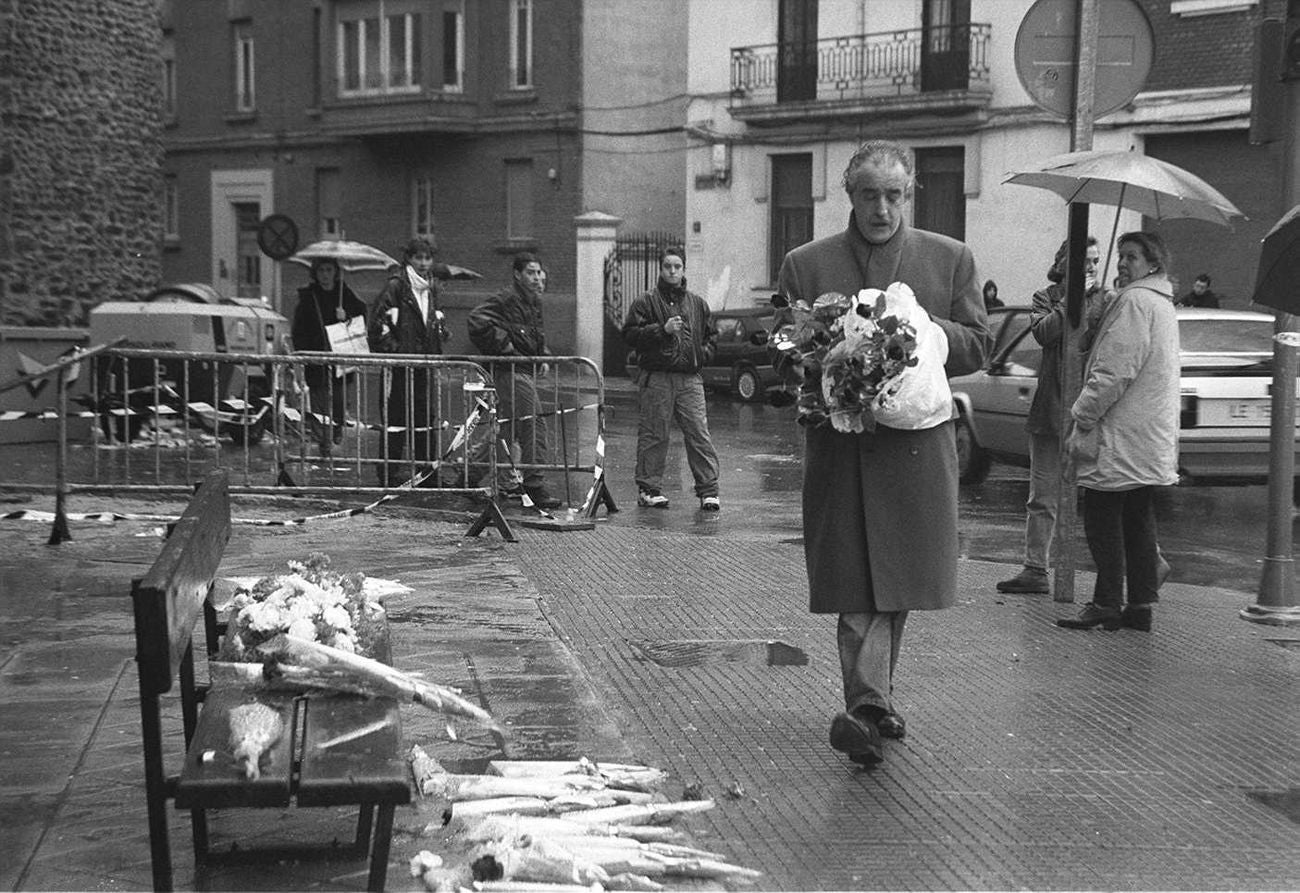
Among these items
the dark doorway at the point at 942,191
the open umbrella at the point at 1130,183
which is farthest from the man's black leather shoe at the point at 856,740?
the dark doorway at the point at 942,191

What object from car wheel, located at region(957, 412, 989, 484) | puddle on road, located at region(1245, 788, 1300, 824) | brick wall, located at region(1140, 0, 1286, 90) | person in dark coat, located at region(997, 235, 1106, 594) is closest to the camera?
puddle on road, located at region(1245, 788, 1300, 824)

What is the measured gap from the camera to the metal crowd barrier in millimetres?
12250

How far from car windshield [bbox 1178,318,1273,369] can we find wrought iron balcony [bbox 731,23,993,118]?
1823 cm

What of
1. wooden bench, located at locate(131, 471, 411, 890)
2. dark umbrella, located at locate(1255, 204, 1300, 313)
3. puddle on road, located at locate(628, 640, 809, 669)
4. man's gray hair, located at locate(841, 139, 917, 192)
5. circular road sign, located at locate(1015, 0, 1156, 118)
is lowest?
puddle on road, located at locate(628, 640, 809, 669)

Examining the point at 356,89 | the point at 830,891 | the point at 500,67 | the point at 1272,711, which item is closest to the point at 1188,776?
the point at 1272,711

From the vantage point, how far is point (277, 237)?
29.4 metres

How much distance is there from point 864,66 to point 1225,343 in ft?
68.4

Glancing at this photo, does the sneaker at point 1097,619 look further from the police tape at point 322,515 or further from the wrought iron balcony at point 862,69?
the wrought iron balcony at point 862,69

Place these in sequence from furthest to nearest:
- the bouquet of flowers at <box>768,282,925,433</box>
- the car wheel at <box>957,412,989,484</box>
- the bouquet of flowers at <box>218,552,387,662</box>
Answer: the car wheel at <box>957,412,989,484</box>, the bouquet of flowers at <box>768,282,925,433</box>, the bouquet of flowers at <box>218,552,387,662</box>

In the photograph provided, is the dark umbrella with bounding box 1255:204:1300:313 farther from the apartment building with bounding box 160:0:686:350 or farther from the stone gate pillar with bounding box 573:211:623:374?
the apartment building with bounding box 160:0:686:350

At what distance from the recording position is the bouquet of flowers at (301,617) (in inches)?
211

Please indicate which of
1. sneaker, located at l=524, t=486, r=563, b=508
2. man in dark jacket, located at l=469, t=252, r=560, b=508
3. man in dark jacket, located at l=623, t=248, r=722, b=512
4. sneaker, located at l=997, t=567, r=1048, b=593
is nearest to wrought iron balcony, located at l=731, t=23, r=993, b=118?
man in dark jacket, located at l=623, t=248, r=722, b=512

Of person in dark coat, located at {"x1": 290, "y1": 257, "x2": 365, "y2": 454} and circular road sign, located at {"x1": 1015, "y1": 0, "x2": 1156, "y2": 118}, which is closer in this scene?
circular road sign, located at {"x1": 1015, "y1": 0, "x2": 1156, "y2": 118}

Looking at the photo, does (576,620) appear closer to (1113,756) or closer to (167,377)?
(1113,756)
